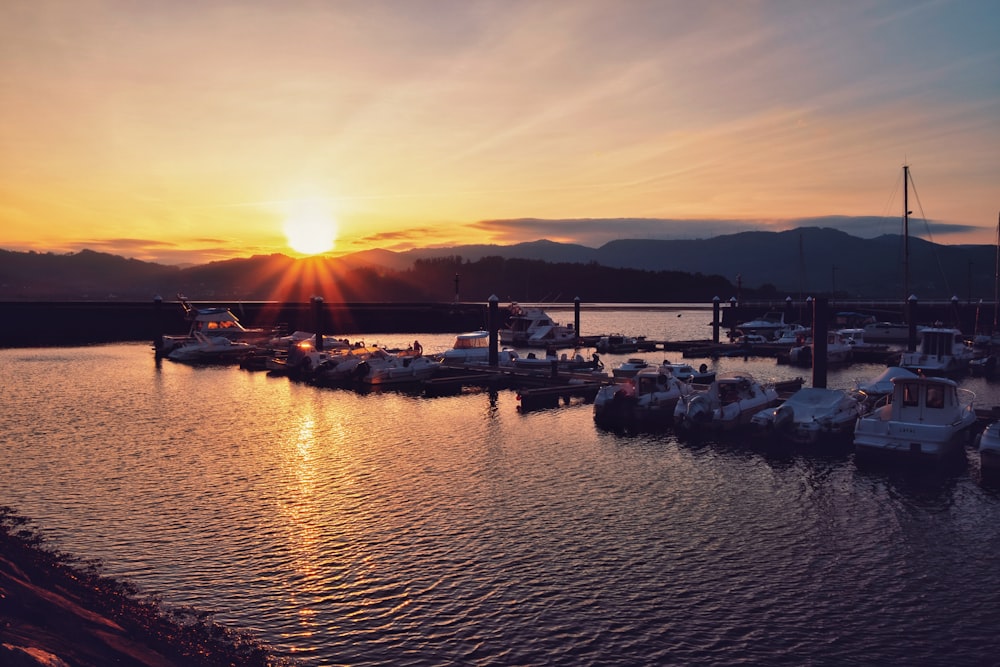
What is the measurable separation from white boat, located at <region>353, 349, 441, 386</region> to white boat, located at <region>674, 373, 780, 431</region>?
796 inches

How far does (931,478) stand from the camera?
24.4 meters

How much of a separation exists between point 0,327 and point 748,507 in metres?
90.7

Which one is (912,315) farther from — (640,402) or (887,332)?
(640,402)

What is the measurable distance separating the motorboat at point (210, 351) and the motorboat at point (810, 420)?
4621 cm

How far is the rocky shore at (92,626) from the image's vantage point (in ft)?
32.7

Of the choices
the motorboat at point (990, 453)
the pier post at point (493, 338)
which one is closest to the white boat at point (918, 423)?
the motorboat at point (990, 453)

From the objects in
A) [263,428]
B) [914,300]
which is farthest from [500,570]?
[914,300]

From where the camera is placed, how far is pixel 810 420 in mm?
29250

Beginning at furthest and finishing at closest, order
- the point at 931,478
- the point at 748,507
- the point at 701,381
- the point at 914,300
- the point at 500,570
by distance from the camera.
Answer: the point at 914,300
the point at 701,381
the point at 931,478
the point at 748,507
the point at 500,570

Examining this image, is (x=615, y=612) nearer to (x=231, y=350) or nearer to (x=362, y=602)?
(x=362, y=602)

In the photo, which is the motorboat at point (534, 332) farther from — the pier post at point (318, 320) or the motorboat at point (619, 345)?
the pier post at point (318, 320)

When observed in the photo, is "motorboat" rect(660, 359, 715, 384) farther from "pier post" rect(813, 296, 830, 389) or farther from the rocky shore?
the rocky shore

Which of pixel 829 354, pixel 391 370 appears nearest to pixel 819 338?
pixel 391 370

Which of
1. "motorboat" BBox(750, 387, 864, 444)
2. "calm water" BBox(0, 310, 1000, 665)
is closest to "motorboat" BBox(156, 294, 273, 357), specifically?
"calm water" BBox(0, 310, 1000, 665)
